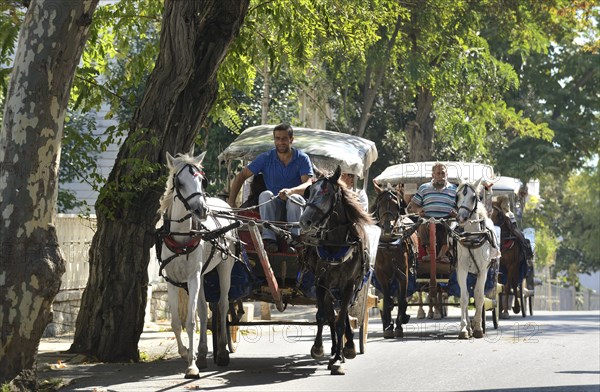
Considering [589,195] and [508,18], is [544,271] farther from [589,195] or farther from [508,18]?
[508,18]

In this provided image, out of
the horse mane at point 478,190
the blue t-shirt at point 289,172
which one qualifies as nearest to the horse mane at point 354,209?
the blue t-shirt at point 289,172

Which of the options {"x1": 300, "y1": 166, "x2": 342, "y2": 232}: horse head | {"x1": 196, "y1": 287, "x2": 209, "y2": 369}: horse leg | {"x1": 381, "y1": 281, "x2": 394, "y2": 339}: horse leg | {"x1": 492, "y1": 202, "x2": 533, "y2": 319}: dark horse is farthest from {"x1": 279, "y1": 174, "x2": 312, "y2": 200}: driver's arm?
{"x1": 492, "y1": 202, "x2": 533, "y2": 319}: dark horse

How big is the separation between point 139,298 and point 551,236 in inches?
2161

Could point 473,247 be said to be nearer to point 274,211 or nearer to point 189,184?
point 274,211

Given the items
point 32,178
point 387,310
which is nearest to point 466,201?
point 387,310

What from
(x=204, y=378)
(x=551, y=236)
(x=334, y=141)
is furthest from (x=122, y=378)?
(x=551, y=236)

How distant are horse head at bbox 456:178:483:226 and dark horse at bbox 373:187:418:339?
0.68 meters

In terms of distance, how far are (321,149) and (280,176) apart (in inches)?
138

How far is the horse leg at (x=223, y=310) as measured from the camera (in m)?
14.9

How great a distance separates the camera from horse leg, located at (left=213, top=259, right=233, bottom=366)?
49.0 feet

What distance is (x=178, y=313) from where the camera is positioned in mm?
14109

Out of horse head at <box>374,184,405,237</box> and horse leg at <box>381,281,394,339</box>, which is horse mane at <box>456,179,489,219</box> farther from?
horse leg at <box>381,281,394,339</box>

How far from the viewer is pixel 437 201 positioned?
789 inches

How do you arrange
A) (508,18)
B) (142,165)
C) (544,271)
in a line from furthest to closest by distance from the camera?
(544,271) → (508,18) → (142,165)
